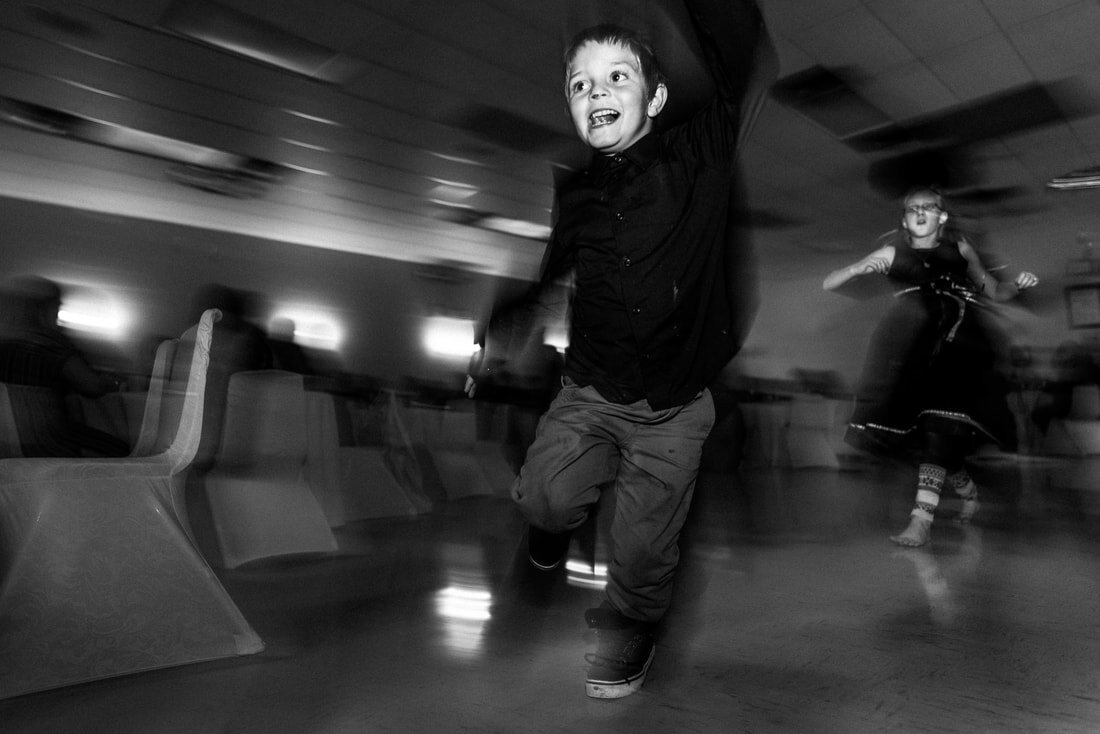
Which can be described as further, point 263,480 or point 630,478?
point 263,480

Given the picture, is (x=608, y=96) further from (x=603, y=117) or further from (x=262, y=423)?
(x=262, y=423)

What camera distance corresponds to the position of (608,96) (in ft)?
3.92

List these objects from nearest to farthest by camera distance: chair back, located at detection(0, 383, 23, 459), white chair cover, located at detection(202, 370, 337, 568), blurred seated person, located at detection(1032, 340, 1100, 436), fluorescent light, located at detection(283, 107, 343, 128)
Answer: chair back, located at detection(0, 383, 23, 459)
white chair cover, located at detection(202, 370, 337, 568)
fluorescent light, located at detection(283, 107, 343, 128)
blurred seated person, located at detection(1032, 340, 1100, 436)

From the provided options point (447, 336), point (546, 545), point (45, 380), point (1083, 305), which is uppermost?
point (1083, 305)

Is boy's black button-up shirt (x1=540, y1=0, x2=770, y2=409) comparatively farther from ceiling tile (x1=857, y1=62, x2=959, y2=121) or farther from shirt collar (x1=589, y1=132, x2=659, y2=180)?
ceiling tile (x1=857, y1=62, x2=959, y2=121)

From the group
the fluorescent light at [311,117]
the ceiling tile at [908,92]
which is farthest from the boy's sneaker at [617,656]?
the fluorescent light at [311,117]

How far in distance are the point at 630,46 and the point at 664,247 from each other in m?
0.37

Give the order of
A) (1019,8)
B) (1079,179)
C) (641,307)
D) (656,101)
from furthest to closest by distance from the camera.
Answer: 1. (1079,179)
2. (1019,8)
3. (656,101)
4. (641,307)

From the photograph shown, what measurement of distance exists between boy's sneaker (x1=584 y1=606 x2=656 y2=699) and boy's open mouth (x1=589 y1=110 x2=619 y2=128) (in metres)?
0.79

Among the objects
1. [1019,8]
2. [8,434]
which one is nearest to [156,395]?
[8,434]

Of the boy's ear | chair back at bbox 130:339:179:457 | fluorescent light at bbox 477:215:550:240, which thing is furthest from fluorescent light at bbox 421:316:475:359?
the boy's ear

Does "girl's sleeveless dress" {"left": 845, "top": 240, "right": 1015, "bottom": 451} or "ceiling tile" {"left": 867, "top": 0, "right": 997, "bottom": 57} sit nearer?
"girl's sleeveless dress" {"left": 845, "top": 240, "right": 1015, "bottom": 451}

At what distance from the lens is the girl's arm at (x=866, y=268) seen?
213 centimetres

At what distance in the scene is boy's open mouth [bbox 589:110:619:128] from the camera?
119 centimetres
